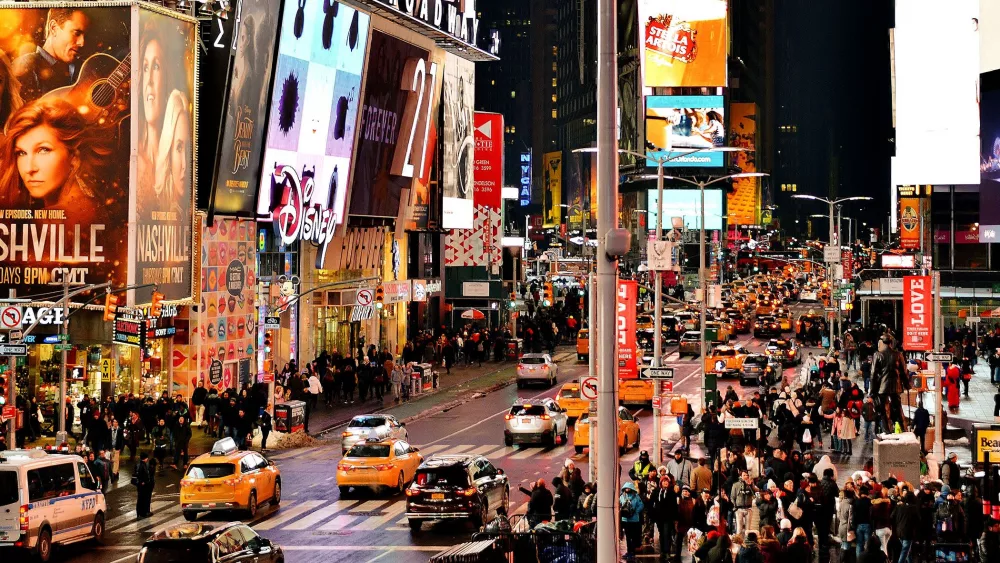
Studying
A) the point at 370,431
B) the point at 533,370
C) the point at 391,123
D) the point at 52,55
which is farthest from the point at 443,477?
the point at 391,123

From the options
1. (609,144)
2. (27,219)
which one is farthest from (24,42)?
(609,144)

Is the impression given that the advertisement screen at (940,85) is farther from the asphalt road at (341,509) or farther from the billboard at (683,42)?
the billboard at (683,42)

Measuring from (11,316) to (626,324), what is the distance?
54.9ft

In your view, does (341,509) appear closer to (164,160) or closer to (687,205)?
(164,160)

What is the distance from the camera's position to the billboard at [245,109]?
159 ft

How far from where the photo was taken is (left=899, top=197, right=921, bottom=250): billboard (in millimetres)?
86300

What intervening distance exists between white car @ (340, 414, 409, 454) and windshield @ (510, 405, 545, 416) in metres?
3.33

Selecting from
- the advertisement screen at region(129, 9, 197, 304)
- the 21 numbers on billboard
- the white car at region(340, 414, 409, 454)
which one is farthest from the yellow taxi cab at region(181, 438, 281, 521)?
the 21 numbers on billboard

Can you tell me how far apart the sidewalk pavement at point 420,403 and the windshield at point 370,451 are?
8.68m

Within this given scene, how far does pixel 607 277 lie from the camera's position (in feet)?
45.8

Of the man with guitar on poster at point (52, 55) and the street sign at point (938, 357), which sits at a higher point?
the man with guitar on poster at point (52, 55)

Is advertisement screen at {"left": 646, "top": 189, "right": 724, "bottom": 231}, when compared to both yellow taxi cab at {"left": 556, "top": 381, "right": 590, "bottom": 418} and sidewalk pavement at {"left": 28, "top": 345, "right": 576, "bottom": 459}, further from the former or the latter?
yellow taxi cab at {"left": 556, "top": 381, "right": 590, "bottom": 418}

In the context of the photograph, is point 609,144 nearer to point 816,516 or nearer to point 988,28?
point 816,516

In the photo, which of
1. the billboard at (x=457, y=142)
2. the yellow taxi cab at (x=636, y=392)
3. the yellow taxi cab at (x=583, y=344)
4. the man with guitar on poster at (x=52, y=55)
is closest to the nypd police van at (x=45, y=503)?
the man with guitar on poster at (x=52, y=55)
